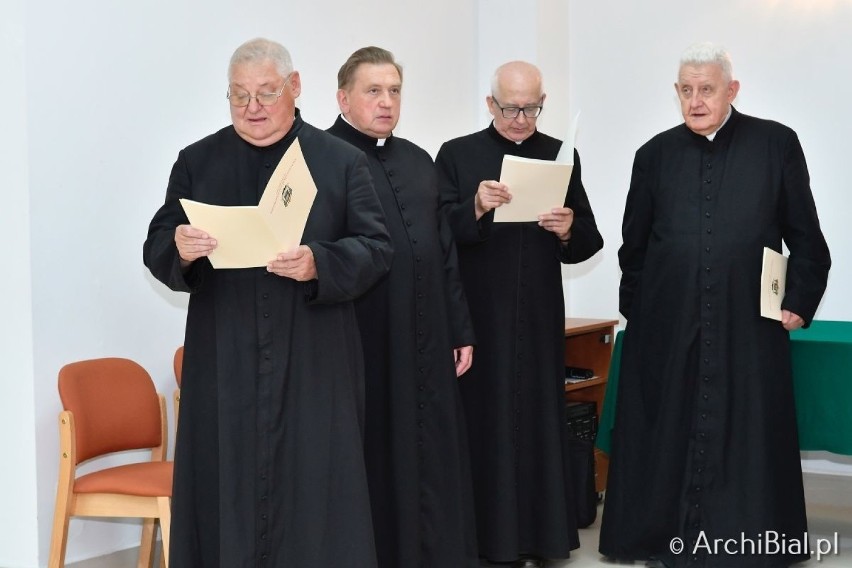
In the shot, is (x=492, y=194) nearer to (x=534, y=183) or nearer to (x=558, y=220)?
(x=534, y=183)

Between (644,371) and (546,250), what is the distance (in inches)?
27.2

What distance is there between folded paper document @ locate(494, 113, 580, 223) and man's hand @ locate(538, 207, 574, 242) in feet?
0.08

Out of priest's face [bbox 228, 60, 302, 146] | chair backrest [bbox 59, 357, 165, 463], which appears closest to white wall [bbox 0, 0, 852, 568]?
chair backrest [bbox 59, 357, 165, 463]

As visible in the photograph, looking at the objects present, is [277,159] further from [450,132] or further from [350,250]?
[450,132]

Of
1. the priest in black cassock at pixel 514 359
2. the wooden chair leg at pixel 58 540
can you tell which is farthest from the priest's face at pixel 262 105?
the wooden chair leg at pixel 58 540

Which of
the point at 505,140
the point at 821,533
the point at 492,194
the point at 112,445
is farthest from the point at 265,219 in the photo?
the point at 821,533

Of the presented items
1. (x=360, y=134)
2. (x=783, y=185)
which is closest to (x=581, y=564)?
(x=783, y=185)

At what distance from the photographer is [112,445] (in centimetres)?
452

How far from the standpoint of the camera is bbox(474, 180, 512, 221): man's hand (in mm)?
4293

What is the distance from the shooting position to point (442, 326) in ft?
14.0

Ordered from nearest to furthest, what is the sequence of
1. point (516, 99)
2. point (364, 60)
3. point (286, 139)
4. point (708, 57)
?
point (286, 139) → point (364, 60) → point (708, 57) → point (516, 99)

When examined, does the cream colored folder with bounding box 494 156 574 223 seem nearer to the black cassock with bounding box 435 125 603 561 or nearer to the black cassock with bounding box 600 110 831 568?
the black cassock with bounding box 435 125 603 561

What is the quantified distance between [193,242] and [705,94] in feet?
7.87

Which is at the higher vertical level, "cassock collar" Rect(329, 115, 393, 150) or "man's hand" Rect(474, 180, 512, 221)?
"cassock collar" Rect(329, 115, 393, 150)
